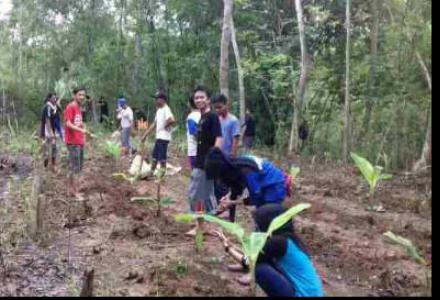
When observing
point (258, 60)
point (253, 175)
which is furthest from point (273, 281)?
point (258, 60)

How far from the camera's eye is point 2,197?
30.6ft

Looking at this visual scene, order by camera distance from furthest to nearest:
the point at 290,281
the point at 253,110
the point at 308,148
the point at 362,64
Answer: the point at 253,110 < the point at 308,148 < the point at 362,64 < the point at 290,281

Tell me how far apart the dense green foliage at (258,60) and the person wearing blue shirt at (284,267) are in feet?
34.5

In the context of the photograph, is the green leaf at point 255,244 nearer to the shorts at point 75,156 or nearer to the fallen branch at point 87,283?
the fallen branch at point 87,283

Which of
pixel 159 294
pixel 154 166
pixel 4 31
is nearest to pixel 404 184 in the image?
pixel 154 166

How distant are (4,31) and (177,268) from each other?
31.8 metres

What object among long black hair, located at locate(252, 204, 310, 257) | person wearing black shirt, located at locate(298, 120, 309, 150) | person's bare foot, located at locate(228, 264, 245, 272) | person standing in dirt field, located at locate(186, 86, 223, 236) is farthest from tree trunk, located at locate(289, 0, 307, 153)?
long black hair, located at locate(252, 204, 310, 257)

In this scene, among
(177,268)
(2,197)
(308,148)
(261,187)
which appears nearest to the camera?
(261,187)

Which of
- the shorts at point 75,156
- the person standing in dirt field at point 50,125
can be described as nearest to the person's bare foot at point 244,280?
the shorts at point 75,156

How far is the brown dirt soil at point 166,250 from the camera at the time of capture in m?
5.32

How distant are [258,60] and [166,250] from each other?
14.5m

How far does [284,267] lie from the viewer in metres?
4.24

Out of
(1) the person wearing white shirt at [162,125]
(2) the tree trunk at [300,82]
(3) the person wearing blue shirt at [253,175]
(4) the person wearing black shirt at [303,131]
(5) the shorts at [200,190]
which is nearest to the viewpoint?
(3) the person wearing blue shirt at [253,175]
